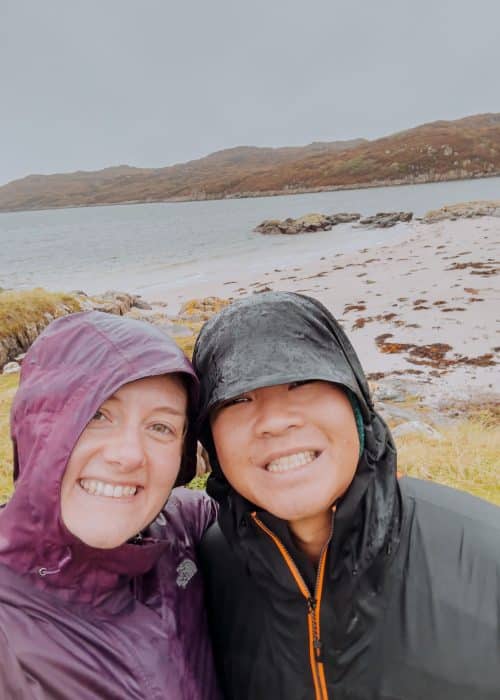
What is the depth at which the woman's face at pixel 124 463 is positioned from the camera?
152 centimetres

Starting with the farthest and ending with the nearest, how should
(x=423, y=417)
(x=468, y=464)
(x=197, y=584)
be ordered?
(x=423, y=417), (x=468, y=464), (x=197, y=584)

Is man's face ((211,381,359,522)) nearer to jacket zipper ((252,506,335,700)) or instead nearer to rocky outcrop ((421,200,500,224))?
jacket zipper ((252,506,335,700))

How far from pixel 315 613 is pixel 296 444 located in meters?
0.64

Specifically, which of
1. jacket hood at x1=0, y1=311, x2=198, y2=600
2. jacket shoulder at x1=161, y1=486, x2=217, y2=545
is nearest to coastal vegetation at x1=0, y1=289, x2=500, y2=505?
jacket shoulder at x1=161, y1=486, x2=217, y2=545

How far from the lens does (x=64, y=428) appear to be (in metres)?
1.49

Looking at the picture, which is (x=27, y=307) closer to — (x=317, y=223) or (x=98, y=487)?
(x=98, y=487)

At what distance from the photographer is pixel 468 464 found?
475cm

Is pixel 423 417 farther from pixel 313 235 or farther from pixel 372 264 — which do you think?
pixel 313 235

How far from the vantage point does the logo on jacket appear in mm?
1902

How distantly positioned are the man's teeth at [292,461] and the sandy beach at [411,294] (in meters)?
7.69

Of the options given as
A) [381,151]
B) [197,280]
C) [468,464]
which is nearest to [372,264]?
[197,280]

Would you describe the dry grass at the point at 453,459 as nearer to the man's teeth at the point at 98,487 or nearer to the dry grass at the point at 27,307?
the man's teeth at the point at 98,487


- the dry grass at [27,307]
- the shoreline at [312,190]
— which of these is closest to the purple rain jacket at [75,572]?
the dry grass at [27,307]

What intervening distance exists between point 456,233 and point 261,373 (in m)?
33.5
